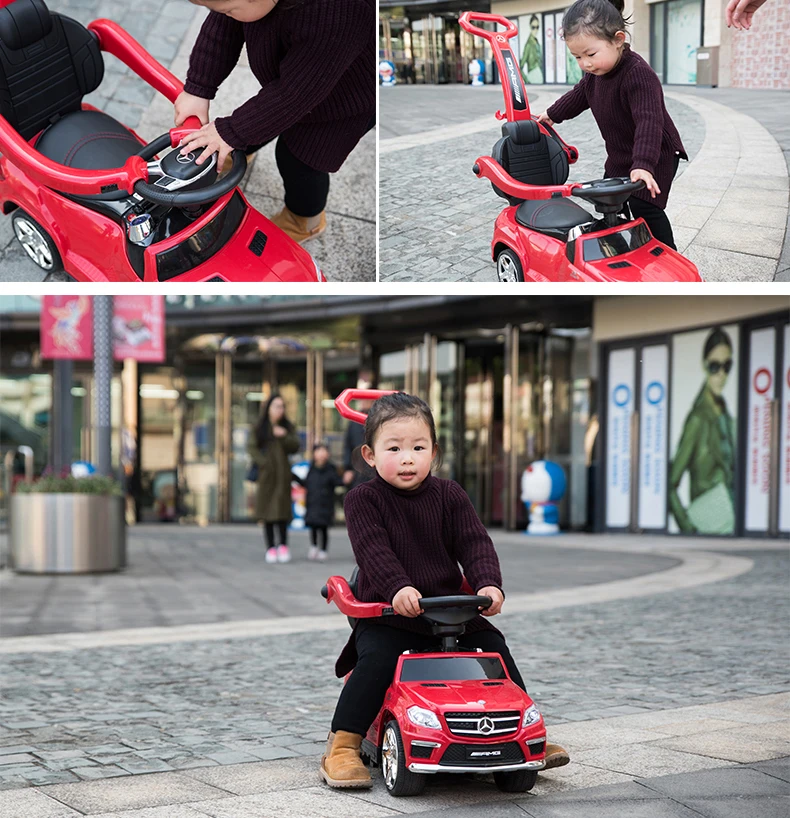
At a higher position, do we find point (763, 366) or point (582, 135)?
point (582, 135)

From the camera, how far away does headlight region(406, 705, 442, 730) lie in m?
3.37

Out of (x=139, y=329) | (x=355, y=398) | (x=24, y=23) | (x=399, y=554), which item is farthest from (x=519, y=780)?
(x=139, y=329)

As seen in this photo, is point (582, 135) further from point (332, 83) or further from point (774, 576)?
point (774, 576)

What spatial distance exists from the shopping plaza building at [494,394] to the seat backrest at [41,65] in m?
10.6

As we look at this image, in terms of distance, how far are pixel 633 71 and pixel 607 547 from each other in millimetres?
10389

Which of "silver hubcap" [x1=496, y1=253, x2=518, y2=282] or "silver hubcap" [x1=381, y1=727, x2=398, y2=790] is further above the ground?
"silver hubcap" [x1=496, y1=253, x2=518, y2=282]

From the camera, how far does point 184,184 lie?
3875 mm

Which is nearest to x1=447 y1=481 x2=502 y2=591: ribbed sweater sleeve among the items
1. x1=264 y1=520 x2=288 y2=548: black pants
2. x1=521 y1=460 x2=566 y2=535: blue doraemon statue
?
x1=264 y1=520 x2=288 y2=548: black pants

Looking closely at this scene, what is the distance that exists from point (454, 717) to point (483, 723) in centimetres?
9

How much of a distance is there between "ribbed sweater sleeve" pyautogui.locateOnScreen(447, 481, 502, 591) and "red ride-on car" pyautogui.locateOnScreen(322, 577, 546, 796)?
0.55 ft

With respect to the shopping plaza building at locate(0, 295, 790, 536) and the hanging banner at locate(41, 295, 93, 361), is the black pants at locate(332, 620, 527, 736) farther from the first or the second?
the hanging banner at locate(41, 295, 93, 361)

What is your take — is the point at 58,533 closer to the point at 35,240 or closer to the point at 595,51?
the point at 35,240

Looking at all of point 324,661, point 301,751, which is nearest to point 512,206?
point 301,751

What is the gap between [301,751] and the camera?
4.09m
